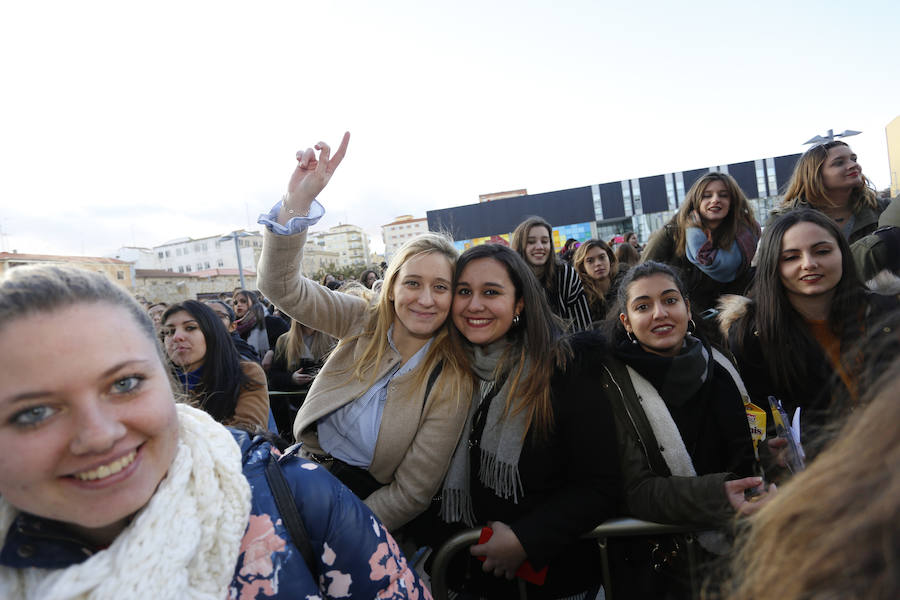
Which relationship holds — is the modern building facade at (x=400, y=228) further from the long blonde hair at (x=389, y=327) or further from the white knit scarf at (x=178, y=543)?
the white knit scarf at (x=178, y=543)

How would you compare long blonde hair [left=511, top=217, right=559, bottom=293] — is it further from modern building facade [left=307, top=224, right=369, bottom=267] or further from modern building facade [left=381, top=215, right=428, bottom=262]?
modern building facade [left=307, top=224, right=369, bottom=267]

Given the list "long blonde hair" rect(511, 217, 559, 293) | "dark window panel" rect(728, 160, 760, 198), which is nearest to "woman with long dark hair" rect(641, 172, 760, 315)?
"long blonde hair" rect(511, 217, 559, 293)

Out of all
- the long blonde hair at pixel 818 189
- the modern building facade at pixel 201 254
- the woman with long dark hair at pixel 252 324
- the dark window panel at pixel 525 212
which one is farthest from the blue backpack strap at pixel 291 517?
the modern building facade at pixel 201 254

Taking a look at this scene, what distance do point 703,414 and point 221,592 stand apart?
203cm

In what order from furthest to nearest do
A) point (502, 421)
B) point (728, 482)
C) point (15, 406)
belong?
point (502, 421) → point (728, 482) → point (15, 406)

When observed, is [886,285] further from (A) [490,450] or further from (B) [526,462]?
(A) [490,450]

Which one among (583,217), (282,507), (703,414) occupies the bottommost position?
(703,414)

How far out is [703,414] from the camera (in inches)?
83.7

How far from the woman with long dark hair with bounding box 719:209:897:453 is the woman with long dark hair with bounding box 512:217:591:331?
2.30m

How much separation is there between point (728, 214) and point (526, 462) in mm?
3070

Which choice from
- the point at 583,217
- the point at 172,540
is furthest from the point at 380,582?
the point at 583,217

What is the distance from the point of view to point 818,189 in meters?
3.55

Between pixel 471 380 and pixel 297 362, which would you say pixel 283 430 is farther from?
pixel 471 380

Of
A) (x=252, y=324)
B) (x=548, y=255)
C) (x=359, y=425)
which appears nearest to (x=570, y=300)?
(x=548, y=255)
